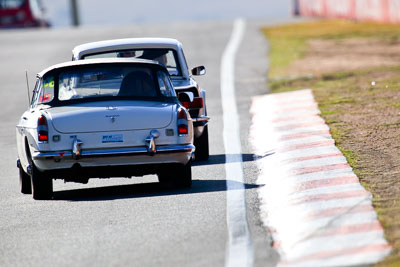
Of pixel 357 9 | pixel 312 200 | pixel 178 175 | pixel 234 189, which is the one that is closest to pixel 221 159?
pixel 178 175

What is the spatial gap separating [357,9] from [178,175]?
30.5 meters

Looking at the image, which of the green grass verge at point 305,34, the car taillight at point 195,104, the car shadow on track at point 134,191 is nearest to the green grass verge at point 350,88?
the green grass verge at point 305,34

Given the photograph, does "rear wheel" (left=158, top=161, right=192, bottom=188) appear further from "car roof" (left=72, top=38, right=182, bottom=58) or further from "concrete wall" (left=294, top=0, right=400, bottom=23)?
"concrete wall" (left=294, top=0, right=400, bottom=23)

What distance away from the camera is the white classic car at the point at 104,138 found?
10.8 meters

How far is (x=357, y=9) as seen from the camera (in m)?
40.6

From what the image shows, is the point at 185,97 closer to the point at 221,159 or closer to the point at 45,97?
the point at 221,159

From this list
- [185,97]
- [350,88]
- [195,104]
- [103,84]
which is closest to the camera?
[103,84]

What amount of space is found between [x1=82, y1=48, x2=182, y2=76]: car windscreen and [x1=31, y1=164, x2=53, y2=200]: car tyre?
3168 mm

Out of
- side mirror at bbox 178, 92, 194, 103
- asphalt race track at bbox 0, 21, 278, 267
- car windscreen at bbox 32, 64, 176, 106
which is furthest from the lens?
side mirror at bbox 178, 92, 194, 103

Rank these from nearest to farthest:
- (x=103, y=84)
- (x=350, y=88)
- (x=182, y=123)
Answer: (x=182, y=123), (x=103, y=84), (x=350, y=88)

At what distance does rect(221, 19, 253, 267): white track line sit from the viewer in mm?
7879

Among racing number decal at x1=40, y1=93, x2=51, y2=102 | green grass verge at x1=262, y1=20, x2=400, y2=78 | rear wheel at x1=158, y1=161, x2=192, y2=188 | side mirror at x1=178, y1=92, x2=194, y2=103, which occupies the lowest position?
green grass verge at x1=262, y1=20, x2=400, y2=78

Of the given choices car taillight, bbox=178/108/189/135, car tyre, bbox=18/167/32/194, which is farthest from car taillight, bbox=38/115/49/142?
car taillight, bbox=178/108/189/135

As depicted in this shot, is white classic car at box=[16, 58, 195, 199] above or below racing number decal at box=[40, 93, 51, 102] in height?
below
